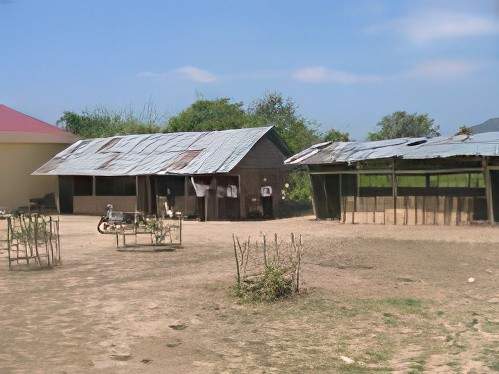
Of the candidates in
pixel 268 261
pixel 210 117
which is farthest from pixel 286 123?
pixel 268 261

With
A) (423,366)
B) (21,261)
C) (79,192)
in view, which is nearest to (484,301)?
(423,366)

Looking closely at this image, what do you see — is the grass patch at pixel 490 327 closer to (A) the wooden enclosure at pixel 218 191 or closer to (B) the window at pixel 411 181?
(B) the window at pixel 411 181

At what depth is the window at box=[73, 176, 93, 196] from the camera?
2950cm

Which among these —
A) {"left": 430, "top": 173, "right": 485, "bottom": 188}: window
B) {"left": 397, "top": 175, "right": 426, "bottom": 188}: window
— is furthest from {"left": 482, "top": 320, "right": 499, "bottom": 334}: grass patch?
{"left": 397, "top": 175, "right": 426, "bottom": 188}: window

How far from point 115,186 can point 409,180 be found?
538 inches

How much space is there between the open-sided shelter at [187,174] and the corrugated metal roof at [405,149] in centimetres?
227

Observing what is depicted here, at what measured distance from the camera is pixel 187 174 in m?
23.5

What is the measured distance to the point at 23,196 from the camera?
30844 millimetres

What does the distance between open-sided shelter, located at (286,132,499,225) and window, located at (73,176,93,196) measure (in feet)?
37.0

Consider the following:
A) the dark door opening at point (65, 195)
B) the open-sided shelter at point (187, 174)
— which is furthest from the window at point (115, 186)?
the dark door opening at point (65, 195)

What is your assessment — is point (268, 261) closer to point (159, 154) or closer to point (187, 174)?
point (187, 174)

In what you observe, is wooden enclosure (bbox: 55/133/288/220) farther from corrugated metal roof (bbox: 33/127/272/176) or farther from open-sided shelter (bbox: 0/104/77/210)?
open-sided shelter (bbox: 0/104/77/210)

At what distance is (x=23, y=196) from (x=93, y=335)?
85.1 ft

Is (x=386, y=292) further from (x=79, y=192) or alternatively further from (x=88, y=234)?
(x=79, y=192)
